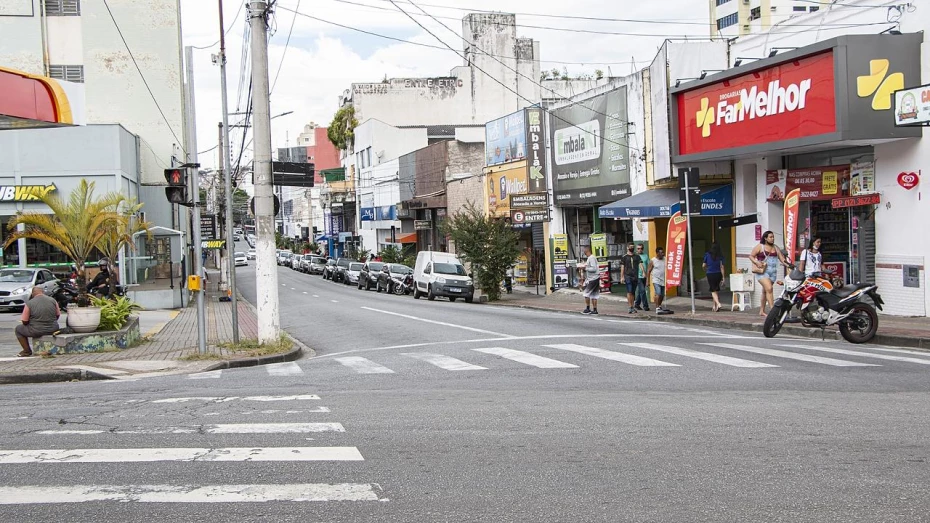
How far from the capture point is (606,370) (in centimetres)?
1132

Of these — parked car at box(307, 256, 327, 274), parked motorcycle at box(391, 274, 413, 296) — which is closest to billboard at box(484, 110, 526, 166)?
parked motorcycle at box(391, 274, 413, 296)

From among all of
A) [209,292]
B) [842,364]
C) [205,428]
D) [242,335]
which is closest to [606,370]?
[842,364]

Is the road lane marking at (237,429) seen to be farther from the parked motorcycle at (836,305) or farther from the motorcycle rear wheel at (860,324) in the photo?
the motorcycle rear wheel at (860,324)

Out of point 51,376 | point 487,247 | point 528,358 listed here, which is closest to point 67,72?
point 487,247

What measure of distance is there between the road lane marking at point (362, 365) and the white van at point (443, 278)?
19412 millimetres

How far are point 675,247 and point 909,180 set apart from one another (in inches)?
237

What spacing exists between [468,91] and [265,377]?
54775mm

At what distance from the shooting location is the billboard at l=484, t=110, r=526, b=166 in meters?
36.9

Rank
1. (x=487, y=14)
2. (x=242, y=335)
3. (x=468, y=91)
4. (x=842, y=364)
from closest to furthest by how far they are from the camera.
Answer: (x=842, y=364), (x=242, y=335), (x=487, y=14), (x=468, y=91)

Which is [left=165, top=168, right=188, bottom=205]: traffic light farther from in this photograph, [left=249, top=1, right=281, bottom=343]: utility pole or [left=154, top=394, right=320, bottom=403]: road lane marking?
[left=154, top=394, right=320, bottom=403]: road lane marking

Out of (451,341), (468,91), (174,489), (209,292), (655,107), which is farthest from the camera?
(468,91)

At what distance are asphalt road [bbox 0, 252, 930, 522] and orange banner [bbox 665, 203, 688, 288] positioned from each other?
29.7 feet

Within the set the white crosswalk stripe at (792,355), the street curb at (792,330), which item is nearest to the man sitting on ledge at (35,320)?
the white crosswalk stripe at (792,355)

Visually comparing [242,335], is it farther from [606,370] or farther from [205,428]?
[205,428]
